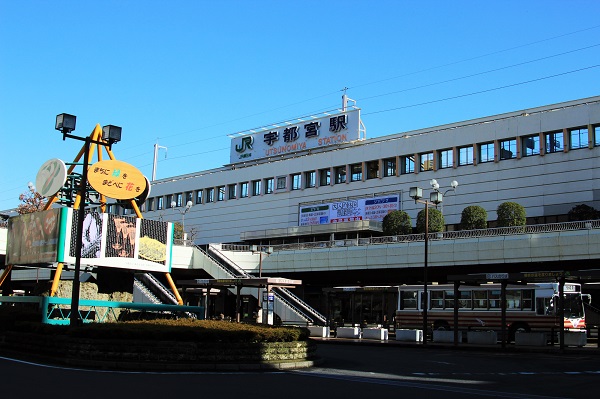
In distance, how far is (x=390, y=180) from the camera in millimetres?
68312

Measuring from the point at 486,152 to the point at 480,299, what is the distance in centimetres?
2854

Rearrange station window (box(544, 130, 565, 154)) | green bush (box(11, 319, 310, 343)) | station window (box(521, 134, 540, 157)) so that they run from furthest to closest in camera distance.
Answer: station window (box(521, 134, 540, 157))
station window (box(544, 130, 565, 154))
green bush (box(11, 319, 310, 343))

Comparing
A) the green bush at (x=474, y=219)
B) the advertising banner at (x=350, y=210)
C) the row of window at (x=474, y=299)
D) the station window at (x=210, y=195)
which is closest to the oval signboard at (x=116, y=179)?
the row of window at (x=474, y=299)

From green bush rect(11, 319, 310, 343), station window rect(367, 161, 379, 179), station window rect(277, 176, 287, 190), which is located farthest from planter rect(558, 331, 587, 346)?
station window rect(277, 176, 287, 190)

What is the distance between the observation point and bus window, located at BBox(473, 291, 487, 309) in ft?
119

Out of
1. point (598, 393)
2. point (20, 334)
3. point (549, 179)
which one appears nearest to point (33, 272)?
point (20, 334)

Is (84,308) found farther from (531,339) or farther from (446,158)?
(446,158)

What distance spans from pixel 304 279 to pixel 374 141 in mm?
17686

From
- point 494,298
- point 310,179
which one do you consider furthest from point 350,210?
point 494,298

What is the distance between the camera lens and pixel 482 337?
33.1 m

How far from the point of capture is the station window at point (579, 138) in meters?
55.6

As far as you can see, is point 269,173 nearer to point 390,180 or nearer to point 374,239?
point 390,180

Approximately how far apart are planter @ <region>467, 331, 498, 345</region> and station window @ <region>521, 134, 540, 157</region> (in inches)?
1178

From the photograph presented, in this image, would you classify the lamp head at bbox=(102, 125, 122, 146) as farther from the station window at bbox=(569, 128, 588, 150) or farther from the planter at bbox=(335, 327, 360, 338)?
the station window at bbox=(569, 128, 588, 150)
